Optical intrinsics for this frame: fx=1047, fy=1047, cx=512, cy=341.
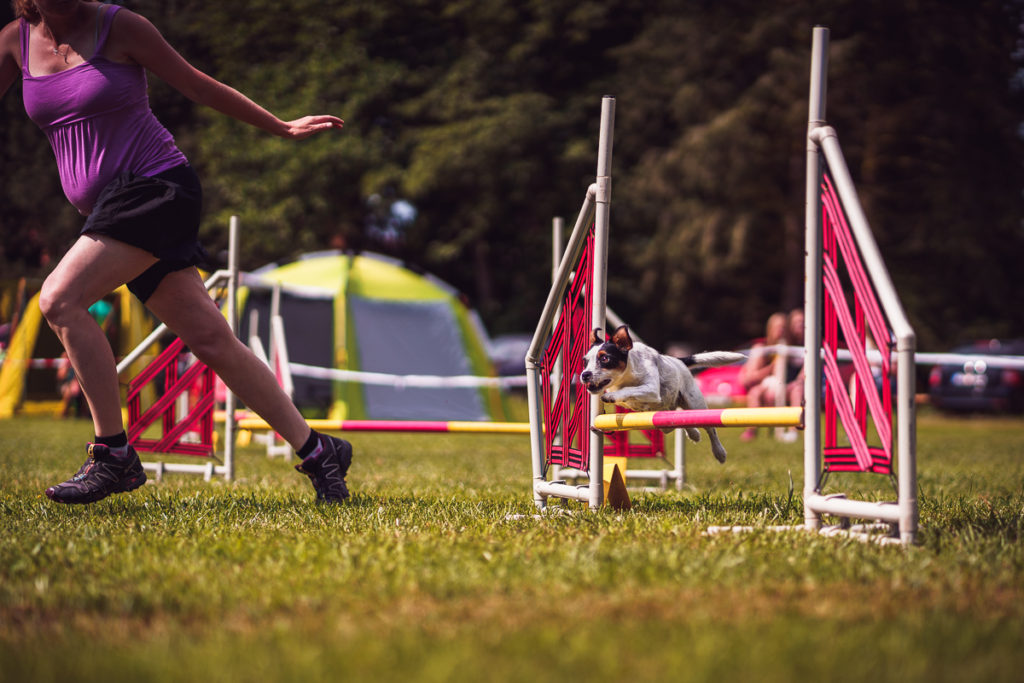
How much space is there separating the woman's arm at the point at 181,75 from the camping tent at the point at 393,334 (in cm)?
896

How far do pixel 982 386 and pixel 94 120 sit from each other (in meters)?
15.4

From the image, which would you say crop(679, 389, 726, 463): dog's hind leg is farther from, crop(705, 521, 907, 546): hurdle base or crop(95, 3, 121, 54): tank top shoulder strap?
crop(95, 3, 121, 54): tank top shoulder strap

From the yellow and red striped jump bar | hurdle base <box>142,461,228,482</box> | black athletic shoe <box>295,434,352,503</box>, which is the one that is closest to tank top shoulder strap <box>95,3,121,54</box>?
black athletic shoe <box>295,434,352,503</box>

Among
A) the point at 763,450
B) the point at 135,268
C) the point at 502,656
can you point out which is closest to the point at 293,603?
the point at 502,656

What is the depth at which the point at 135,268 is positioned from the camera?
3168 millimetres

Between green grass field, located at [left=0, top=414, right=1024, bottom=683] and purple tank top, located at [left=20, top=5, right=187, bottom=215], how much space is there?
1.06 meters

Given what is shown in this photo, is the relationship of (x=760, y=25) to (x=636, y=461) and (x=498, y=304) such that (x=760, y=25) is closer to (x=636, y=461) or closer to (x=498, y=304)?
(x=498, y=304)

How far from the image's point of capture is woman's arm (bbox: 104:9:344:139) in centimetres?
318

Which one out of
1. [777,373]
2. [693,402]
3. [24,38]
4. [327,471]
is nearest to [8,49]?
[24,38]

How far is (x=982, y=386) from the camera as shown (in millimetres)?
15977

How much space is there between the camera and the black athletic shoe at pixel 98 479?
10.7 feet

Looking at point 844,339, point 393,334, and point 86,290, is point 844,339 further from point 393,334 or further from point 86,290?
point 393,334

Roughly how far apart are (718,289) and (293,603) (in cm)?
2239

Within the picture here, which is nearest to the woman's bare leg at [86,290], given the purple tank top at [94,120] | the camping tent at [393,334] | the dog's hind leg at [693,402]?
the purple tank top at [94,120]
